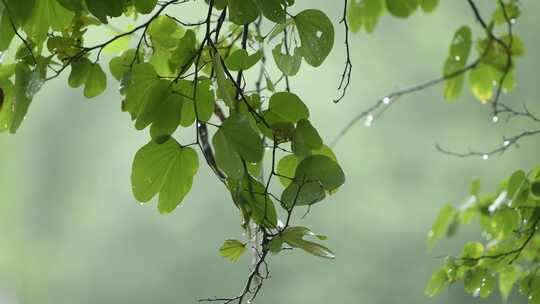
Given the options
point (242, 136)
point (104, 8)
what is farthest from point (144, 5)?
point (242, 136)

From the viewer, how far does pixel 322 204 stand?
12.4ft

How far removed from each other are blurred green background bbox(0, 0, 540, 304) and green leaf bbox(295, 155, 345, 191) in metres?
3.03

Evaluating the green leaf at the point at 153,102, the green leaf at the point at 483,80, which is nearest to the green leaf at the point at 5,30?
the green leaf at the point at 153,102

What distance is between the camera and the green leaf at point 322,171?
2.02ft

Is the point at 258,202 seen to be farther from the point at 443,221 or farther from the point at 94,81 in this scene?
the point at 443,221

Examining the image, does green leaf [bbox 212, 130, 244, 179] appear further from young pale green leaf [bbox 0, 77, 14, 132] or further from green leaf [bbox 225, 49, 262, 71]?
young pale green leaf [bbox 0, 77, 14, 132]

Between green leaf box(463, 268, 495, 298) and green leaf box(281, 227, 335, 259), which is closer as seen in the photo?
green leaf box(281, 227, 335, 259)

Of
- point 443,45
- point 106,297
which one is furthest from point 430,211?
point 106,297

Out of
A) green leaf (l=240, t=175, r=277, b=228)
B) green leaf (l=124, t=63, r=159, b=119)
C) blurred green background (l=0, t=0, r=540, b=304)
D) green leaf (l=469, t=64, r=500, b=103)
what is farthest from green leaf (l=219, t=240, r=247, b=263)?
blurred green background (l=0, t=0, r=540, b=304)

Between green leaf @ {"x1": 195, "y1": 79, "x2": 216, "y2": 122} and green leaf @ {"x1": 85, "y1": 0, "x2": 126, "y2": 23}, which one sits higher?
green leaf @ {"x1": 85, "y1": 0, "x2": 126, "y2": 23}

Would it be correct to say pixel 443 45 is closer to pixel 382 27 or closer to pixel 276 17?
pixel 382 27

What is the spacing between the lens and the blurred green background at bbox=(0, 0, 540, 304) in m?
3.69

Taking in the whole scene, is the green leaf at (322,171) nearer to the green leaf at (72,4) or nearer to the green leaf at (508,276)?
the green leaf at (72,4)

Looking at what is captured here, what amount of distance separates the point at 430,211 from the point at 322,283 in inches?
28.0
